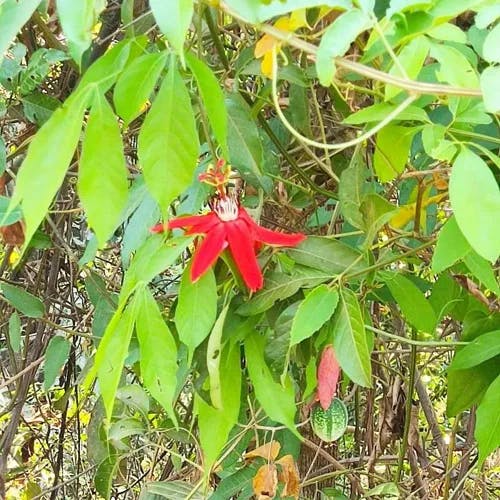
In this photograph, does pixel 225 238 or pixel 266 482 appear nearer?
pixel 225 238

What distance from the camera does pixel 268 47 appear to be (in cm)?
64

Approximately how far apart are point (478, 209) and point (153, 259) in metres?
0.23

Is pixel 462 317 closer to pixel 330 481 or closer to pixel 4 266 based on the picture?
pixel 330 481

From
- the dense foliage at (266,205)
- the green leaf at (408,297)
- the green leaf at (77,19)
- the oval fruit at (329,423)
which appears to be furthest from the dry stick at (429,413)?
the green leaf at (77,19)

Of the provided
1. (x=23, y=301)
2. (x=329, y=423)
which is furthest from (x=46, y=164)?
(x=23, y=301)

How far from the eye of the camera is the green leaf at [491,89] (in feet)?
1.29

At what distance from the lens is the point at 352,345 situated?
634 mm

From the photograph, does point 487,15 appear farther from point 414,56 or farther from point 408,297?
point 408,297

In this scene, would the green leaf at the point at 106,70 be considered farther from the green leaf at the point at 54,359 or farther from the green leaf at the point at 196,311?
the green leaf at the point at 54,359

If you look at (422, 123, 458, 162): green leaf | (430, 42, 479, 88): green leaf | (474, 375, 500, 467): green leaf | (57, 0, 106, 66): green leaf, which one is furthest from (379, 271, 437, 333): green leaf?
(57, 0, 106, 66): green leaf

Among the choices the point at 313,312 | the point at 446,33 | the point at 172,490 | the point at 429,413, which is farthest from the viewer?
the point at 429,413

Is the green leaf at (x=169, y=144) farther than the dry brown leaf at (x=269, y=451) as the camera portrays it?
No

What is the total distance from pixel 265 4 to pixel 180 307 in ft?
0.71

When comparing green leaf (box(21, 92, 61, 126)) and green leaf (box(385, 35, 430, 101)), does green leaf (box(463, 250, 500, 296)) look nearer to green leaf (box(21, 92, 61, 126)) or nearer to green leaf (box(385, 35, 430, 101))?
green leaf (box(385, 35, 430, 101))
